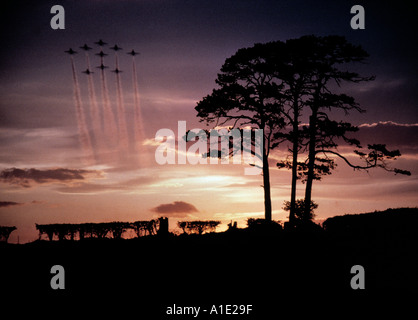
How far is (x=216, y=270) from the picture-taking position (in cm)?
1650

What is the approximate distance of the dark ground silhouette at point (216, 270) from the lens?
14.3 meters

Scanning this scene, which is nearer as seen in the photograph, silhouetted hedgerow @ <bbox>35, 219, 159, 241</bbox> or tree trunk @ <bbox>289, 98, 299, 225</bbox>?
tree trunk @ <bbox>289, 98, 299, 225</bbox>

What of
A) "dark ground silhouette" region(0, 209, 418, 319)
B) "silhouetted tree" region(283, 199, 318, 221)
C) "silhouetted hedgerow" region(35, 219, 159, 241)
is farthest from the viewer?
"silhouetted hedgerow" region(35, 219, 159, 241)

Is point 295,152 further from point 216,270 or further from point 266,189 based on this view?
point 216,270

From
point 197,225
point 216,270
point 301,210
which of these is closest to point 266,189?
point 301,210

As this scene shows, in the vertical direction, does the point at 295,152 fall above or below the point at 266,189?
above

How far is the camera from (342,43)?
26.8 m

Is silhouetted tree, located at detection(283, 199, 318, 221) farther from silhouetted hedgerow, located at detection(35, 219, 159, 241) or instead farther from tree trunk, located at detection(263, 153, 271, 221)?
silhouetted hedgerow, located at detection(35, 219, 159, 241)

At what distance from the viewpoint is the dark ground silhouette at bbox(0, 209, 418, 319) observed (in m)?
14.3

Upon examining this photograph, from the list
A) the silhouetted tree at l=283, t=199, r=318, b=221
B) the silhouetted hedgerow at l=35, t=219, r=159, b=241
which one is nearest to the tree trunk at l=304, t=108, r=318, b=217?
the silhouetted tree at l=283, t=199, r=318, b=221

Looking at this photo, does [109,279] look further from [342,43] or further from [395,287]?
[342,43]
